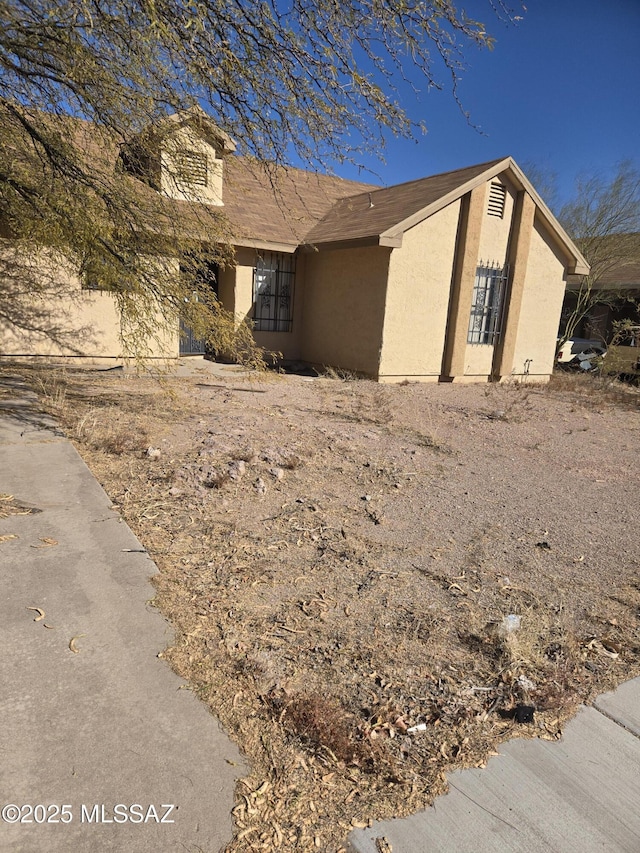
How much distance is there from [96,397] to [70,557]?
5.34 metres

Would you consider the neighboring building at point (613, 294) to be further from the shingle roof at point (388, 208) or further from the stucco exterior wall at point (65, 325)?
the stucco exterior wall at point (65, 325)

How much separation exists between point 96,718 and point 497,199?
13.5 meters

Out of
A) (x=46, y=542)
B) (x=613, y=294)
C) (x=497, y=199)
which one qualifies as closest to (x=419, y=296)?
(x=497, y=199)

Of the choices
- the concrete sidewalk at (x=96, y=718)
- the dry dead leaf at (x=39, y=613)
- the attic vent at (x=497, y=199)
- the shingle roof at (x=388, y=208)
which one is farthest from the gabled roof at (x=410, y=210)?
the dry dead leaf at (x=39, y=613)

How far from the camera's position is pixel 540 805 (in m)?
1.99

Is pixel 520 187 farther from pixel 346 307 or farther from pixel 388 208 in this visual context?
pixel 346 307

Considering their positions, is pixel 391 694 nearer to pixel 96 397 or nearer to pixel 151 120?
pixel 151 120

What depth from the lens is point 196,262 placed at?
261 inches

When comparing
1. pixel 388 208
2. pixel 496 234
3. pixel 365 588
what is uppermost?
pixel 388 208

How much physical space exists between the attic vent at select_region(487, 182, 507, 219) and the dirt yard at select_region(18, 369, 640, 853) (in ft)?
24.2

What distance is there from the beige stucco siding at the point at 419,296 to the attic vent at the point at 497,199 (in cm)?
111

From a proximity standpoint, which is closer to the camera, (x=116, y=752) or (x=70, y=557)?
(x=116, y=752)

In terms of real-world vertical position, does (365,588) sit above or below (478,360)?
below

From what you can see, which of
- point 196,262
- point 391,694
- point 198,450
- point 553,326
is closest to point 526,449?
point 198,450
